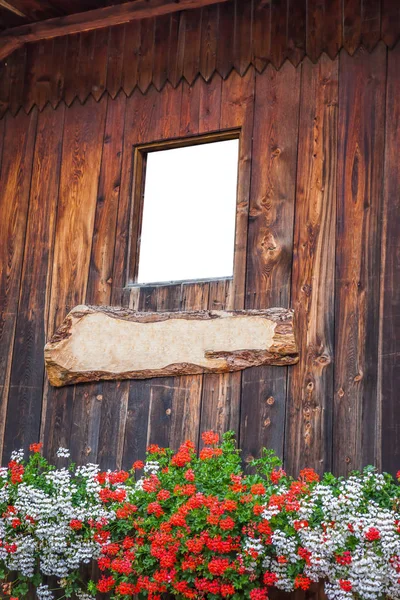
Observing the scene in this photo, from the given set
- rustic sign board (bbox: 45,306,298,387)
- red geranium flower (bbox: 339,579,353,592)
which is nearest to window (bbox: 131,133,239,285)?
rustic sign board (bbox: 45,306,298,387)

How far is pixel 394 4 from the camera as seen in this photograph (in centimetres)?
574

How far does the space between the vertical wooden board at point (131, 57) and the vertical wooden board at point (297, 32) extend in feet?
4.07

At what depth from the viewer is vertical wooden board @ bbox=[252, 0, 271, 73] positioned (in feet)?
20.2

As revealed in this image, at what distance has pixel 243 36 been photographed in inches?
246

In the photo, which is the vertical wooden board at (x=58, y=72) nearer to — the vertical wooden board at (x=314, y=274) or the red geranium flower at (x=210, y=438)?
the vertical wooden board at (x=314, y=274)

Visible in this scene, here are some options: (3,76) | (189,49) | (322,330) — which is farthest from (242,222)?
(3,76)

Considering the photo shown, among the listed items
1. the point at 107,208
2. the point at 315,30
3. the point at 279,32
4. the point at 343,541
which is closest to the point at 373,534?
the point at 343,541

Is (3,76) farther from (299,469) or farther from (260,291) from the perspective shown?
(299,469)

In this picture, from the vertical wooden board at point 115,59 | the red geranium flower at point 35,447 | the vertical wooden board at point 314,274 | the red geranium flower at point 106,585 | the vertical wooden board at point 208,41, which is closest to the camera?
the red geranium flower at point 106,585

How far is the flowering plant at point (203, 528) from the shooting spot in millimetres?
4598

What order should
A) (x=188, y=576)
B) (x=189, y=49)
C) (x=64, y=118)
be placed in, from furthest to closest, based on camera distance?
(x=64, y=118)
(x=189, y=49)
(x=188, y=576)

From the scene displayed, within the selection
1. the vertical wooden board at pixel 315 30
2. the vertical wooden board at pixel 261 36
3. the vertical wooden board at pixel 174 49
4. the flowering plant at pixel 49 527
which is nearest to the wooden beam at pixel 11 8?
the vertical wooden board at pixel 174 49

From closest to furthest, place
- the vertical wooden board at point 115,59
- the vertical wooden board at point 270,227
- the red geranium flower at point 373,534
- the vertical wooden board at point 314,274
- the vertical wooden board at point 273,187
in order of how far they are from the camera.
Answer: the red geranium flower at point 373,534 < the vertical wooden board at point 314,274 < the vertical wooden board at point 270,227 < the vertical wooden board at point 273,187 < the vertical wooden board at point 115,59

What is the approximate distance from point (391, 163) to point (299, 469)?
199 cm
